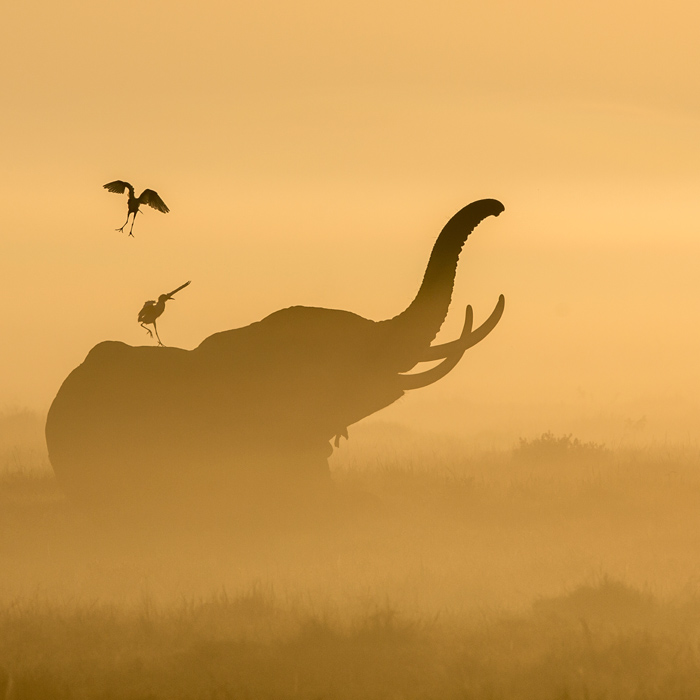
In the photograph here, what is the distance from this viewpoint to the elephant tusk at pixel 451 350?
43.4 feet

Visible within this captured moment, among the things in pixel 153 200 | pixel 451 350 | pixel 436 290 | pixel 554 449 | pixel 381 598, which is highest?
pixel 153 200

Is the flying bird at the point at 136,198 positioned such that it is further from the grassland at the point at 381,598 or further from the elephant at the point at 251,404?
the grassland at the point at 381,598

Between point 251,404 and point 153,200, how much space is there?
11.6 feet

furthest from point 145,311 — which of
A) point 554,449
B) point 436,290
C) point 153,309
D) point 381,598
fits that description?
point 554,449

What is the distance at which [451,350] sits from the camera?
1330 centimetres

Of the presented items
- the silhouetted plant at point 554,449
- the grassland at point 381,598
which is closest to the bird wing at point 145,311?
the grassland at point 381,598

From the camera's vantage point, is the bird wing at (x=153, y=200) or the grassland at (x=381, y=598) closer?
the grassland at (x=381, y=598)

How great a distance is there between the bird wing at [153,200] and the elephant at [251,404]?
2.43 metres

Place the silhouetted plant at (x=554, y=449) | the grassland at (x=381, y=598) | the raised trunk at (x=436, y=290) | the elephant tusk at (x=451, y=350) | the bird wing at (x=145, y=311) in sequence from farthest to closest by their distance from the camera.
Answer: the silhouetted plant at (x=554, y=449) → the bird wing at (x=145, y=311) → the elephant tusk at (x=451, y=350) → the raised trunk at (x=436, y=290) → the grassland at (x=381, y=598)

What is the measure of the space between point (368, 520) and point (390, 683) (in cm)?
492

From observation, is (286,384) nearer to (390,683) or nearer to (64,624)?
(64,624)

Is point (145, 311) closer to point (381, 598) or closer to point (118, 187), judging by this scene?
point (118, 187)

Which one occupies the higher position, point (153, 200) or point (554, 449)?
point (153, 200)

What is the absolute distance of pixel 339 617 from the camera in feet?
32.7
